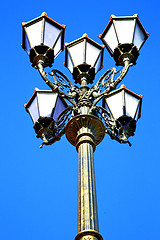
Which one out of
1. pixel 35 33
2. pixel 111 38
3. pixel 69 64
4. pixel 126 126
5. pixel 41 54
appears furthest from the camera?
pixel 69 64

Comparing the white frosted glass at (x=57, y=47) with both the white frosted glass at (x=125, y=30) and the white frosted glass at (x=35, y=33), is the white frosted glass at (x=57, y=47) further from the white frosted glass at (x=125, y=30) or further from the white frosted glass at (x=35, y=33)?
the white frosted glass at (x=125, y=30)

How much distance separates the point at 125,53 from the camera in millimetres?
10008

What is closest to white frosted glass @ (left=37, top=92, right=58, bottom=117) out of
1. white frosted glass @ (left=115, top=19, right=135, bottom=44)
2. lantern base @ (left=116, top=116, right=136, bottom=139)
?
lantern base @ (left=116, top=116, right=136, bottom=139)

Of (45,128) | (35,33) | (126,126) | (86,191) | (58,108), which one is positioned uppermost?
(35,33)

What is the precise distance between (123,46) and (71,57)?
0.93m

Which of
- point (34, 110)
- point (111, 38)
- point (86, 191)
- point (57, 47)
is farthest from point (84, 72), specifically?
point (86, 191)

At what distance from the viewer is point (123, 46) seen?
1009cm

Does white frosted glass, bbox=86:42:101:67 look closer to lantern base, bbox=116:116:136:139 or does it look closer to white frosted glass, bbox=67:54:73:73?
white frosted glass, bbox=67:54:73:73

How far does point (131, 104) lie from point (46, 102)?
4.79ft

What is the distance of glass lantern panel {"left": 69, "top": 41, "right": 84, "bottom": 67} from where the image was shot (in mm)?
10203

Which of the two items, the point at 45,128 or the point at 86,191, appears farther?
the point at 45,128

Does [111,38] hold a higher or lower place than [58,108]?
higher

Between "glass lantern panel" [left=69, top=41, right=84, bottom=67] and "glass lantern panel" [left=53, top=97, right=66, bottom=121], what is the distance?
0.69 meters

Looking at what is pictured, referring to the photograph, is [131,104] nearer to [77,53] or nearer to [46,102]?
[77,53]
